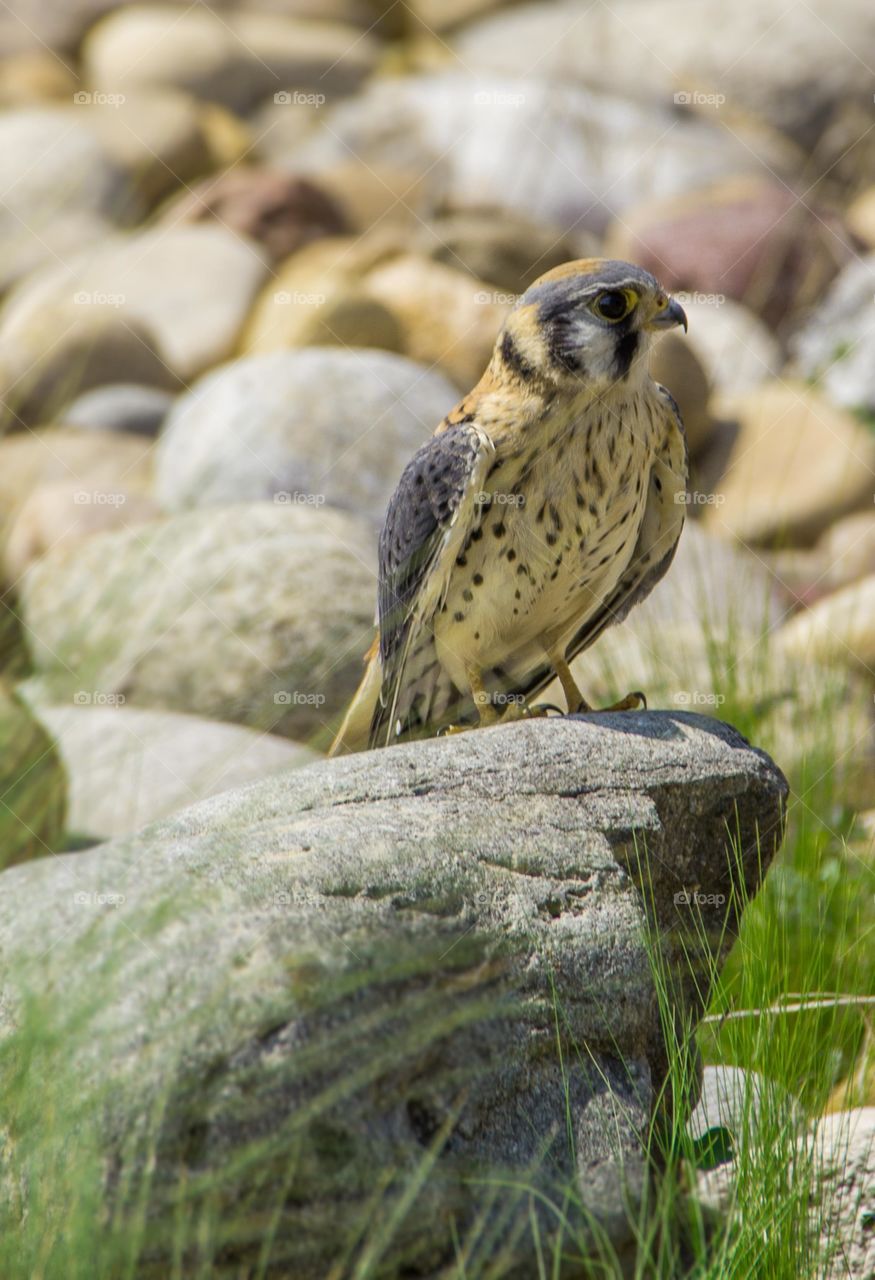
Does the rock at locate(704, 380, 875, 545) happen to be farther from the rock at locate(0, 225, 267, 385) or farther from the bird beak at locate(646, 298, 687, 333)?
the bird beak at locate(646, 298, 687, 333)

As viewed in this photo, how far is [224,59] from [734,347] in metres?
8.66

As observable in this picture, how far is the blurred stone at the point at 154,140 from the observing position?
15031 mm

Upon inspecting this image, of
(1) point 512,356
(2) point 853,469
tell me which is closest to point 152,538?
(1) point 512,356

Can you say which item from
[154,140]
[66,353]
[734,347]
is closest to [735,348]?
[734,347]

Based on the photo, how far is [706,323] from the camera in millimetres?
12227

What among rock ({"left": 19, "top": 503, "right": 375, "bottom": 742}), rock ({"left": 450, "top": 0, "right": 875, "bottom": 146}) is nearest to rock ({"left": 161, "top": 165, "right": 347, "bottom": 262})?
rock ({"left": 450, "top": 0, "right": 875, "bottom": 146})

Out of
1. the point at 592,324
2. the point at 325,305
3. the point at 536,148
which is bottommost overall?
the point at 325,305

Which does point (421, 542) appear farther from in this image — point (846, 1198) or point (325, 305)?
point (325, 305)

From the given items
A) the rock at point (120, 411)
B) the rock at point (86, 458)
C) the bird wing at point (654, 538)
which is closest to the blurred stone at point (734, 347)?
the rock at point (120, 411)

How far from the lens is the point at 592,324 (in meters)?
4.20

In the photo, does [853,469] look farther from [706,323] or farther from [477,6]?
[477,6]

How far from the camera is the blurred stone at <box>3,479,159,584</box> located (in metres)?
8.31

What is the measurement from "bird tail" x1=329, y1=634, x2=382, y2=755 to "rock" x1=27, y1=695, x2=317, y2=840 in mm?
531

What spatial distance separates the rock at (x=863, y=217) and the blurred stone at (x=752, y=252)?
638 mm
